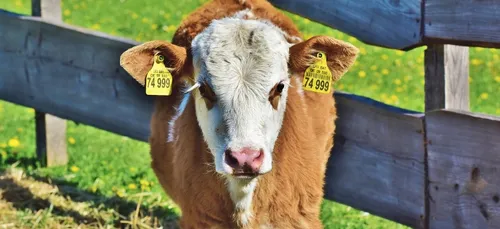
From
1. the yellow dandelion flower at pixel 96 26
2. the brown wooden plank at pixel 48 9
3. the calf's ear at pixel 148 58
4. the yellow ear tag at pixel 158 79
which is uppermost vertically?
the calf's ear at pixel 148 58

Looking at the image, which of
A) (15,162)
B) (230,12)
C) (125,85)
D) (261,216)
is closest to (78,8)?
(15,162)

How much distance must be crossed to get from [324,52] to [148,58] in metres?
0.85

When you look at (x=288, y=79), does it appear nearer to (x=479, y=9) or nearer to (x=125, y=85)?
(x=479, y=9)

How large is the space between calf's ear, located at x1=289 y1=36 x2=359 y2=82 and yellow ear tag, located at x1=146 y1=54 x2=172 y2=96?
0.60m

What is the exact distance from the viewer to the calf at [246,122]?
13.0ft

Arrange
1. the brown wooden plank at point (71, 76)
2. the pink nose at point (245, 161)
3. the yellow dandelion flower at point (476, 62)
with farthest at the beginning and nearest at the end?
the yellow dandelion flower at point (476, 62)
the brown wooden plank at point (71, 76)
the pink nose at point (245, 161)

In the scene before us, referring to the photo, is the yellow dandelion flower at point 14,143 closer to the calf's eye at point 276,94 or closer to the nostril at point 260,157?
the calf's eye at point 276,94

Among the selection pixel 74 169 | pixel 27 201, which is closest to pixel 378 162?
pixel 27 201

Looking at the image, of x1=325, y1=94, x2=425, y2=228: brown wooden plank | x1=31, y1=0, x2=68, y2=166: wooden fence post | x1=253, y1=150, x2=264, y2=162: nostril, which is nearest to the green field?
x1=31, y1=0, x2=68, y2=166: wooden fence post

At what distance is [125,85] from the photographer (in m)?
6.23

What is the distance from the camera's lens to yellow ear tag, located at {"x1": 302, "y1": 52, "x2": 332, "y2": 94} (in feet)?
14.2

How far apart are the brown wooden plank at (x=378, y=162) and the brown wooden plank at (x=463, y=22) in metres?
0.51

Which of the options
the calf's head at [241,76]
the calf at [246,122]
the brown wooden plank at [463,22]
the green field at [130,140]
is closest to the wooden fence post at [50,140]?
the green field at [130,140]

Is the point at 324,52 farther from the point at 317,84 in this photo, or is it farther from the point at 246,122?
the point at 246,122
